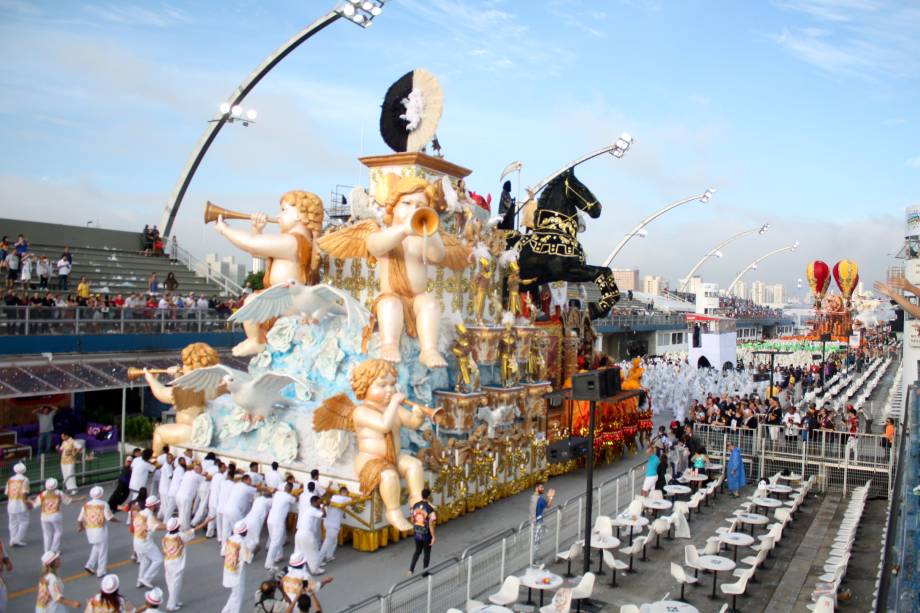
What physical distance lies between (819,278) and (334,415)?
57.9m

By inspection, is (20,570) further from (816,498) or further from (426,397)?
(816,498)

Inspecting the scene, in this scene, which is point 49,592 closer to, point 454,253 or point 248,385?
point 248,385

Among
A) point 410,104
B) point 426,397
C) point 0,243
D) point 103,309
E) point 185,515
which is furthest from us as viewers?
point 0,243

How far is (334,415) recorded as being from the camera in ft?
37.4

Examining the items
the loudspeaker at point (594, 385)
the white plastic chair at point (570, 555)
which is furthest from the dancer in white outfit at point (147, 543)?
the white plastic chair at point (570, 555)

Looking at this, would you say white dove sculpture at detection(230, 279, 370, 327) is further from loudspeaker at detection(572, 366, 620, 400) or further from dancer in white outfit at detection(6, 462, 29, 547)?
loudspeaker at detection(572, 366, 620, 400)

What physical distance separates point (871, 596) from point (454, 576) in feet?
18.9

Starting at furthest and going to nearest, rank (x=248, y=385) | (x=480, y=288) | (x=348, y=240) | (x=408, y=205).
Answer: (x=480, y=288) < (x=348, y=240) < (x=248, y=385) < (x=408, y=205)

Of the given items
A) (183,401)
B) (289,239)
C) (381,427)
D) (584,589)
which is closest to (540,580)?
(584,589)

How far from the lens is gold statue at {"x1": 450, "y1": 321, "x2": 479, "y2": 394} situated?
1331cm

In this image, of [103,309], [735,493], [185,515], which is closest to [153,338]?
[103,309]

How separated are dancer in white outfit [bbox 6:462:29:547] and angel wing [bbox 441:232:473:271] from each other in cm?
701

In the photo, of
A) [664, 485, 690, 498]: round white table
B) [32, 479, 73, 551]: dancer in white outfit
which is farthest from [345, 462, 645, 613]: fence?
[32, 479, 73, 551]: dancer in white outfit

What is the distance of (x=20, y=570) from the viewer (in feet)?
33.0
